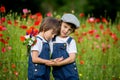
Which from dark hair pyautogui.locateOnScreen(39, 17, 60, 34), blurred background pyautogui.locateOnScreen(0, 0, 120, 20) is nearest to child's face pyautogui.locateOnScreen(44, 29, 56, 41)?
dark hair pyautogui.locateOnScreen(39, 17, 60, 34)

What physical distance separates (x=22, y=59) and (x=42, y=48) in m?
1.65

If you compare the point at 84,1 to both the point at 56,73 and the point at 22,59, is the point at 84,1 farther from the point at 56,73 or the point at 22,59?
the point at 56,73

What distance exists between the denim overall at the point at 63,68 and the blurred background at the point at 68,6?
9434 millimetres

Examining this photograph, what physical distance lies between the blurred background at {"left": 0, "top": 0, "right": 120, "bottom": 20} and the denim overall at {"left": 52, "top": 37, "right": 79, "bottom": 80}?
9.43 metres

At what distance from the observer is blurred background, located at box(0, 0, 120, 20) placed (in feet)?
49.8

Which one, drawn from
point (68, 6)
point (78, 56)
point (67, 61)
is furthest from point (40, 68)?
point (68, 6)

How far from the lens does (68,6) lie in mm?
17141

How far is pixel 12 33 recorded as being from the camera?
284 inches

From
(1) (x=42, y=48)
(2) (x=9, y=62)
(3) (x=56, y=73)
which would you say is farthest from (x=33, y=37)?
(2) (x=9, y=62)

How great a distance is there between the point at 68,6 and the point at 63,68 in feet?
38.9

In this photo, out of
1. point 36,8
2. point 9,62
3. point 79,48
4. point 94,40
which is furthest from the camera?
point 36,8

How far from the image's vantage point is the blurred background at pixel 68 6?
15.2 meters

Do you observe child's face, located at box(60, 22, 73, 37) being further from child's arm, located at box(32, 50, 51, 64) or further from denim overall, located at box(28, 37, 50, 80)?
child's arm, located at box(32, 50, 51, 64)

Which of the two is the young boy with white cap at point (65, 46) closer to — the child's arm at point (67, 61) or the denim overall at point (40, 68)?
the child's arm at point (67, 61)
